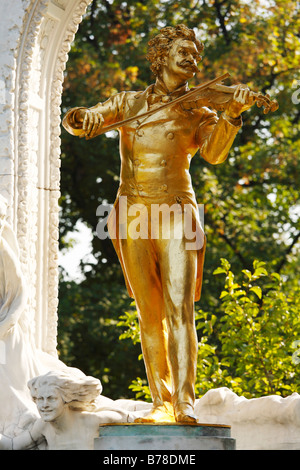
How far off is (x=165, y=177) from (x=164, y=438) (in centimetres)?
154

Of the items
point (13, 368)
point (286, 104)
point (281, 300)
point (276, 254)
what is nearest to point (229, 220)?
point (276, 254)

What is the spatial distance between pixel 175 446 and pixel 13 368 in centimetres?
164

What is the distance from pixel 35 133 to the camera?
8.34 metres

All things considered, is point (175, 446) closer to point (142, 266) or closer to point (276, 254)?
point (142, 266)

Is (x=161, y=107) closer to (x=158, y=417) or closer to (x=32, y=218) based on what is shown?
(x=158, y=417)

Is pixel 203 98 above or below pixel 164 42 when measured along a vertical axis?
below

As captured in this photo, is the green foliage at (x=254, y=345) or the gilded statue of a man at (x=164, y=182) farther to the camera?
the green foliage at (x=254, y=345)

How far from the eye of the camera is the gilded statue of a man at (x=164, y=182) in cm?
630

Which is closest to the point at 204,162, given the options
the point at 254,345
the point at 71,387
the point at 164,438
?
the point at 254,345

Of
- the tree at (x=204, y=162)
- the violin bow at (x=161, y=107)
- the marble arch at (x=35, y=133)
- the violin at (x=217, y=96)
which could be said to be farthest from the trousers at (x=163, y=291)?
the tree at (x=204, y=162)

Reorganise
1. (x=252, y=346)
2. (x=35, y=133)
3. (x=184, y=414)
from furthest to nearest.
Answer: (x=252, y=346) → (x=35, y=133) → (x=184, y=414)

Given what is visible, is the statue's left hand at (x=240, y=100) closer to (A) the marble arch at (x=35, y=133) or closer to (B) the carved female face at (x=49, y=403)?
Result: (B) the carved female face at (x=49, y=403)


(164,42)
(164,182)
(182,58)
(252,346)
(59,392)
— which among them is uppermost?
(164,42)

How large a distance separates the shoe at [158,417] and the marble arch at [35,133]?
1.90 metres
